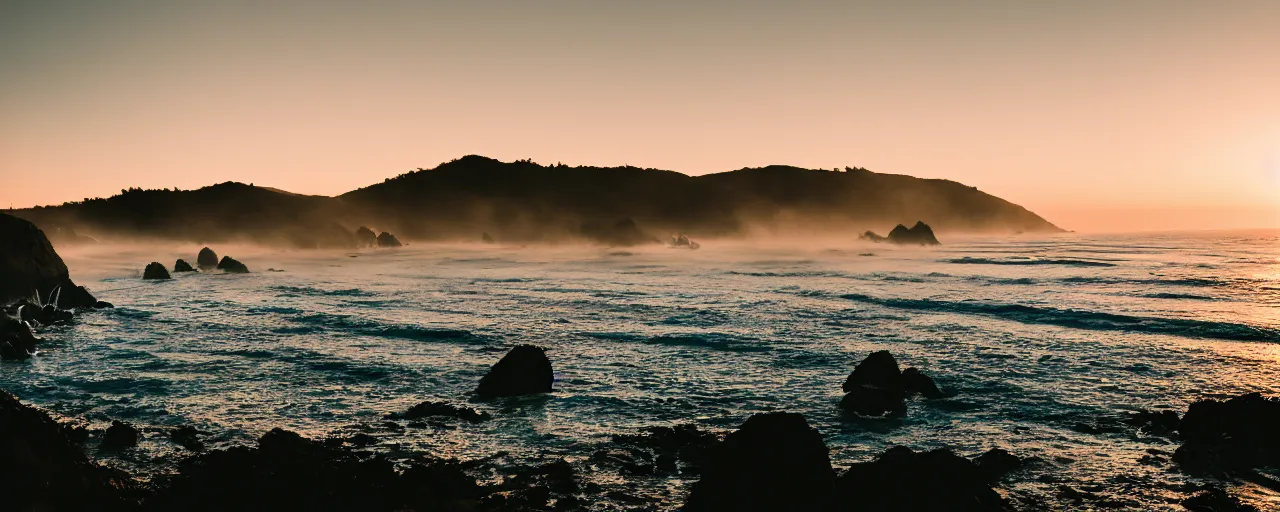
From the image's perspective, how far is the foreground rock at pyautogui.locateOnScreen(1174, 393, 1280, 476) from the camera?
11.8 m

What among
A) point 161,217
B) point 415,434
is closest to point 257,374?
point 415,434

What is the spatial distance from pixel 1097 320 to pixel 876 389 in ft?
66.6

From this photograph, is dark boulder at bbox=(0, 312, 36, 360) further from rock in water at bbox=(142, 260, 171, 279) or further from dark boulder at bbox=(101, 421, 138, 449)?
rock in water at bbox=(142, 260, 171, 279)

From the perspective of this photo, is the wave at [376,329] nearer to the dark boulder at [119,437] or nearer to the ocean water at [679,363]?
the ocean water at [679,363]

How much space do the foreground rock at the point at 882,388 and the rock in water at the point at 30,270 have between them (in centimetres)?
3613

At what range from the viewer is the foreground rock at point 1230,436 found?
11.8 metres

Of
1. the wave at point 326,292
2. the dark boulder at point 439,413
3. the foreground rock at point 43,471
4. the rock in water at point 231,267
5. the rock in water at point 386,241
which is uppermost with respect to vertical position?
the rock in water at point 386,241

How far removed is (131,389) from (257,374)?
2.74 meters

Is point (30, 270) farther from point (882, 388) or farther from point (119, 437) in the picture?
point (882, 388)

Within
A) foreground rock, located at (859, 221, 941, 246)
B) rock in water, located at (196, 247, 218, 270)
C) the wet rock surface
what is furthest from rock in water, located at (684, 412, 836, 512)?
foreground rock, located at (859, 221, 941, 246)

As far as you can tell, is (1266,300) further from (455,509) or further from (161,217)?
(161,217)

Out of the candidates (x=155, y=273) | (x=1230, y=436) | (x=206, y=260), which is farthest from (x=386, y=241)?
(x=1230, y=436)

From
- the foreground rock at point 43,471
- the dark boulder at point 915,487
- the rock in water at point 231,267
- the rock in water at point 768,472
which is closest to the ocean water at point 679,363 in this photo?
the rock in water at point 768,472

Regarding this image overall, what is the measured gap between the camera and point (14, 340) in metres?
22.6
